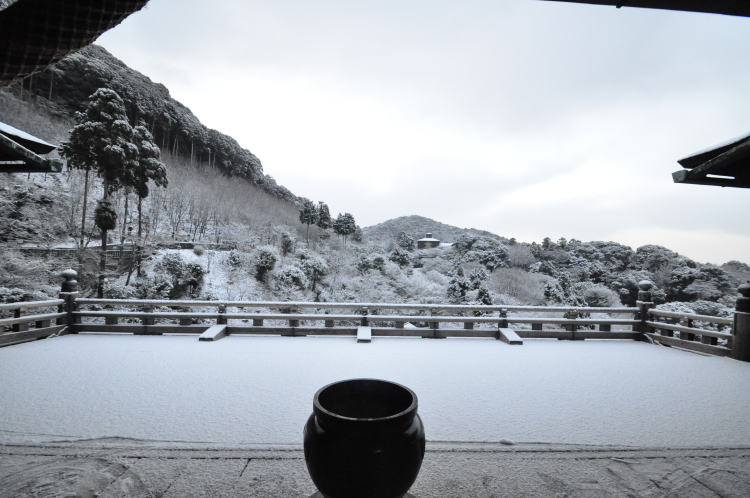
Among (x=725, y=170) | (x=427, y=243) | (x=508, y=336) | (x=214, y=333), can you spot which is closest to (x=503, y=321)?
(x=508, y=336)

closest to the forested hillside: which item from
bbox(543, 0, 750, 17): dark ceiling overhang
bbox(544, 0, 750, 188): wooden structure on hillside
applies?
bbox(544, 0, 750, 188): wooden structure on hillside

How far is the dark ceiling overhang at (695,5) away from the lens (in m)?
1.90

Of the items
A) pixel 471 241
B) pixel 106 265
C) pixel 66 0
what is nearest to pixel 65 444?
pixel 66 0

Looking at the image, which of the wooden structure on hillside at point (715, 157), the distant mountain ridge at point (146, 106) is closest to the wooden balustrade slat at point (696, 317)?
the wooden structure on hillside at point (715, 157)

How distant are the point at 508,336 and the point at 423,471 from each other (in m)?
4.95

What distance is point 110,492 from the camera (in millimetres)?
2012

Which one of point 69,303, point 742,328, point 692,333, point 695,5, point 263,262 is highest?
point 695,5

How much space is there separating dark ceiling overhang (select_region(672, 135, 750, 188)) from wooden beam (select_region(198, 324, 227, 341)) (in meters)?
7.11

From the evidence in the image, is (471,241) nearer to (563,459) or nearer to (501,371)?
(501,371)

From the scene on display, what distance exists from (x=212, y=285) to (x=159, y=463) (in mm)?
12530

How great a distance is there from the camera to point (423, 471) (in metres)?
2.29

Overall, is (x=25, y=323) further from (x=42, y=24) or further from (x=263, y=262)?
(x=263, y=262)

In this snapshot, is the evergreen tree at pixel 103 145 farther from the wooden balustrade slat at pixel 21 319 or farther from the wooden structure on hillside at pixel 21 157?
the wooden structure on hillside at pixel 21 157

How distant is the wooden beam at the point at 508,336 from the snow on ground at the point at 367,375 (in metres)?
0.30
